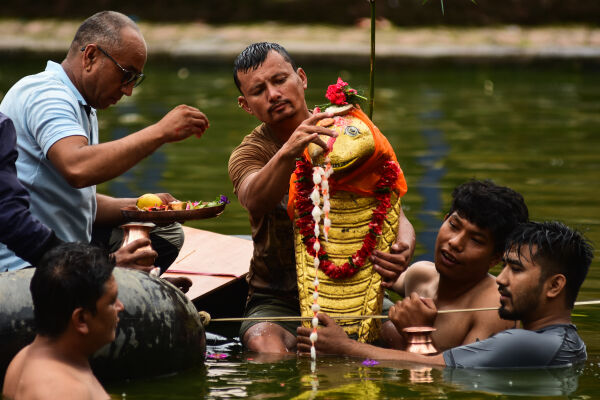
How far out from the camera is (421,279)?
21.6 ft

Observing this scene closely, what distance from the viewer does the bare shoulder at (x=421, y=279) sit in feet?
21.2

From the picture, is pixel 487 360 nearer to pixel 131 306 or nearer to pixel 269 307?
pixel 269 307

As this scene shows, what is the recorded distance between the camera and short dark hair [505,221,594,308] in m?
5.54

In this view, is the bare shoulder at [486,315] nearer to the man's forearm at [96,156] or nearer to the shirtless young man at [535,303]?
the shirtless young man at [535,303]

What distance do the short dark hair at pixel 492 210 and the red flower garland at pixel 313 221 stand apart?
42 centimetres

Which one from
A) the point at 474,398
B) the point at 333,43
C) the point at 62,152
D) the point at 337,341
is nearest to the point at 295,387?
the point at 337,341

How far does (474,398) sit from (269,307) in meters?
1.61

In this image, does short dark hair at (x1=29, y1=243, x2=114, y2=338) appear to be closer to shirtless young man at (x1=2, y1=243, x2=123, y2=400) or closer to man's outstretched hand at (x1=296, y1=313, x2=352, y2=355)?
shirtless young man at (x1=2, y1=243, x2=123, y2=400)

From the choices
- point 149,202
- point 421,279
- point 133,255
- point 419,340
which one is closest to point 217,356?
point 133,255

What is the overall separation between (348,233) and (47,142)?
171 cm

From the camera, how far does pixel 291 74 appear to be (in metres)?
6.25

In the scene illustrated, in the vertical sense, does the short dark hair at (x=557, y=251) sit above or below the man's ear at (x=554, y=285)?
above

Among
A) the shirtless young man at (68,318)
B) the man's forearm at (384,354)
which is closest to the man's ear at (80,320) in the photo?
the shirtless young man at (68,318)

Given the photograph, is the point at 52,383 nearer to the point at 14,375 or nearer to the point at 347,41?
the point at 14,375
